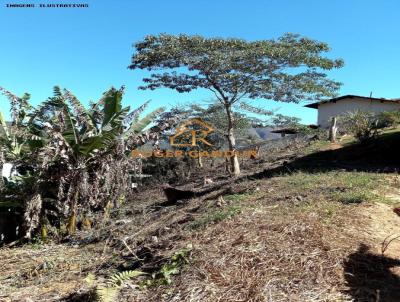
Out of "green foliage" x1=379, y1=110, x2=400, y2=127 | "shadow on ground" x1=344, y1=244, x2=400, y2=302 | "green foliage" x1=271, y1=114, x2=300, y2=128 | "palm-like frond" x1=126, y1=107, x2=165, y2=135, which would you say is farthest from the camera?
"green foliage" x1=379, y1=110, x2=400, y2=127

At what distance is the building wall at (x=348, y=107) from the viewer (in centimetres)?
3188

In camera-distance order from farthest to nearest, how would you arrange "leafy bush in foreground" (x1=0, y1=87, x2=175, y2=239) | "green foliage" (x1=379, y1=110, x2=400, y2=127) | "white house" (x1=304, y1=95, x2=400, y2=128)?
1. "white house" (x1=304, y1=95, x2=400, y2=128)
2. "green foliage" (x1=379, y1=110, x2=400, y2=127)
3. "leafy bush in foreground" (x1=0, y1=87, x2=175, y2=239)

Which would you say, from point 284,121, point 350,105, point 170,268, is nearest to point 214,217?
point 170,268

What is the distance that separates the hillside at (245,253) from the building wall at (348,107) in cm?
2584

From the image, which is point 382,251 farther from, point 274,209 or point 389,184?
point 389,184

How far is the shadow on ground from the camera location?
12.1ft

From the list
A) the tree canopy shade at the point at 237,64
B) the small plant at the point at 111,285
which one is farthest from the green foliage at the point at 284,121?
the small plant at the point at 111,285

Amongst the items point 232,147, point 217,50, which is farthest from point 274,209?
point 232,147

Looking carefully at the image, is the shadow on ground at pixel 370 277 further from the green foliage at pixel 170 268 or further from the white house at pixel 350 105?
the white house at pixel 350 105

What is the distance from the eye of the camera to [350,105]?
108 feet

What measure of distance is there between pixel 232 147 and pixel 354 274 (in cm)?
1025

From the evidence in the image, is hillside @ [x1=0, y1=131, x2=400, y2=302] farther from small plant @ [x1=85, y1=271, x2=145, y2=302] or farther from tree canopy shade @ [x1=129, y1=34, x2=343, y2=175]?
tree canopy shade @ [x1=129, y1=34, x2=343, y2=175]

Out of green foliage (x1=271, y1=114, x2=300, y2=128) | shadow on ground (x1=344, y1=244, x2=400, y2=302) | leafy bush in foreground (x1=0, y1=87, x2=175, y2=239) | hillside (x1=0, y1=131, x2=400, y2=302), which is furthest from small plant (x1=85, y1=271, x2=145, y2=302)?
green foliage (x1=271, y1=114, x2=300, y2=128)

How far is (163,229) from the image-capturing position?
629 cm
